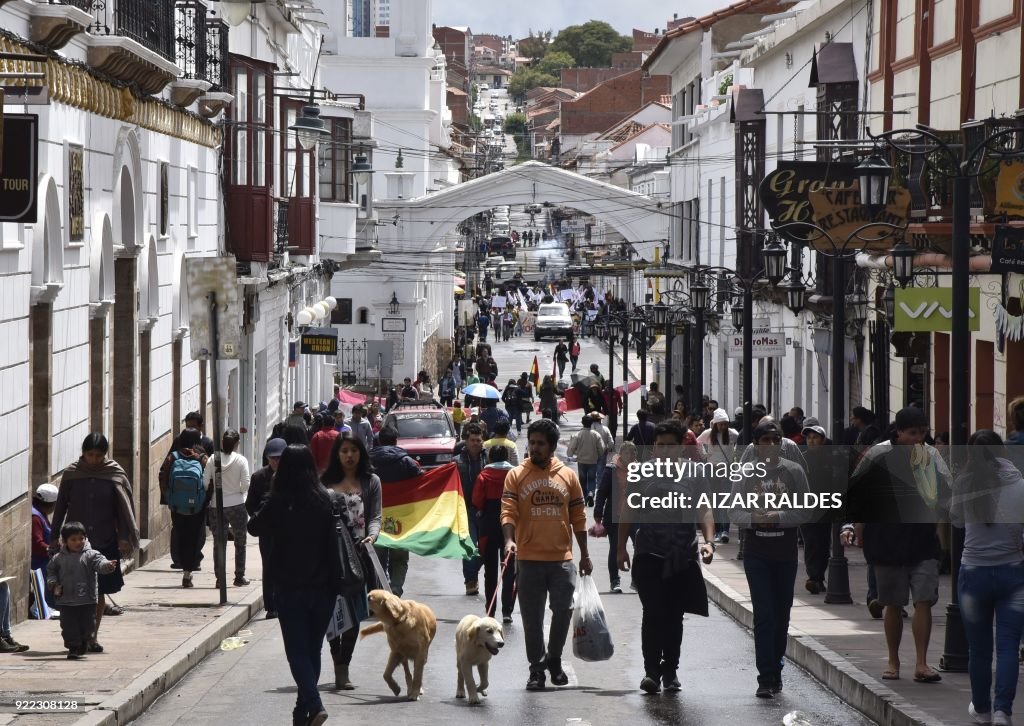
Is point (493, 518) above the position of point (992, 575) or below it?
below

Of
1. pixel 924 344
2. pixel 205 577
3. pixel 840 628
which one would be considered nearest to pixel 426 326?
pixel 924 344

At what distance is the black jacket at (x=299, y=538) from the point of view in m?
9.55

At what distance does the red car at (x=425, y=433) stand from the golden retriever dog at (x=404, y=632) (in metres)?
19.7

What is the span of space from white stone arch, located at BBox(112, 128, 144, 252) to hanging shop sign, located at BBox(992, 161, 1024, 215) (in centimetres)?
894

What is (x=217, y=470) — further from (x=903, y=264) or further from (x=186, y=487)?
(x=903, y=264)

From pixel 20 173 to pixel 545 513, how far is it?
4.12 m

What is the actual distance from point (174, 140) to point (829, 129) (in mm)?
11593

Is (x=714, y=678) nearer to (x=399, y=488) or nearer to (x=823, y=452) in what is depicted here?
(x=399, y=488)

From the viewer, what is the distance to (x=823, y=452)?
17.8 m

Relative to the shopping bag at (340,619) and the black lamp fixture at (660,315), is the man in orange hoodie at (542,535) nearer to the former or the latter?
the shopping bag at (340,619)

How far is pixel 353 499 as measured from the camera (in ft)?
37.7

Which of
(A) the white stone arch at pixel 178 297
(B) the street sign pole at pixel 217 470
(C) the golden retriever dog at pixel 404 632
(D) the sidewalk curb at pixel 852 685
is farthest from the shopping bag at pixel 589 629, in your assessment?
(A) the white stone arch at pixel 178 297

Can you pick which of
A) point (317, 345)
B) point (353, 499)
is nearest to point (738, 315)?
point (317, 345)
